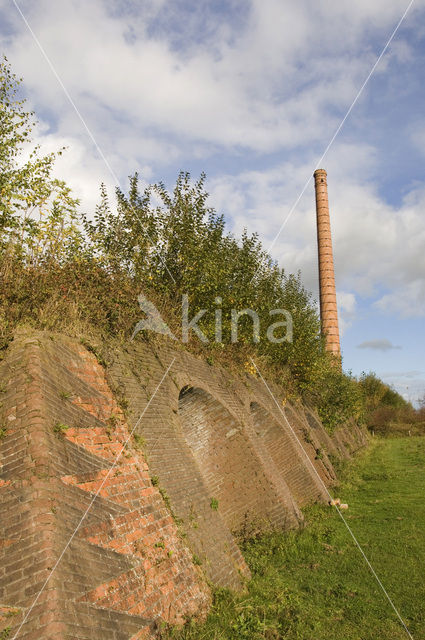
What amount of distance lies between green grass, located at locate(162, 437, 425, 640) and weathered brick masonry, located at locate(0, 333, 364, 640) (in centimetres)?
44

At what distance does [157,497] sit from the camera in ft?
17.6

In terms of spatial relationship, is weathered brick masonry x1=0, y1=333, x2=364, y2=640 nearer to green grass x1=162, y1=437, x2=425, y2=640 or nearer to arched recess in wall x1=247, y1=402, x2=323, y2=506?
green grass x1=162, y1=437, x2=425, y2=640

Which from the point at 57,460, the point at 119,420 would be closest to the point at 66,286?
the point at 119,420

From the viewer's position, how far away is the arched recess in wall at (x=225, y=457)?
8.96 metres

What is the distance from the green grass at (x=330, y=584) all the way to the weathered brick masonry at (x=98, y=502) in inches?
17.3

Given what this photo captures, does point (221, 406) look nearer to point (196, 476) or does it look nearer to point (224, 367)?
point (224, 367)

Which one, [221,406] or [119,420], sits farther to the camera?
[221,406]

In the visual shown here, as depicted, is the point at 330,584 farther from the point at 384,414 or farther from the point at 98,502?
the point at 384,414

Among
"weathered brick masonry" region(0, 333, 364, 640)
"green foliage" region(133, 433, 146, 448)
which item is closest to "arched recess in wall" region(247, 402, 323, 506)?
"weathered brick masonry" region(0, 333, 364, 640)

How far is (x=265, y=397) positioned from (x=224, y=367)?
108 inches

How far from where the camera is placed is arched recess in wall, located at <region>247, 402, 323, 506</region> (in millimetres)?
12234

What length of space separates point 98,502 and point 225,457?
525cm

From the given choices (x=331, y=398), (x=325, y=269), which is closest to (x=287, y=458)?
(x=331, y=398)

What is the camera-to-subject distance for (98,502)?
172 inches
